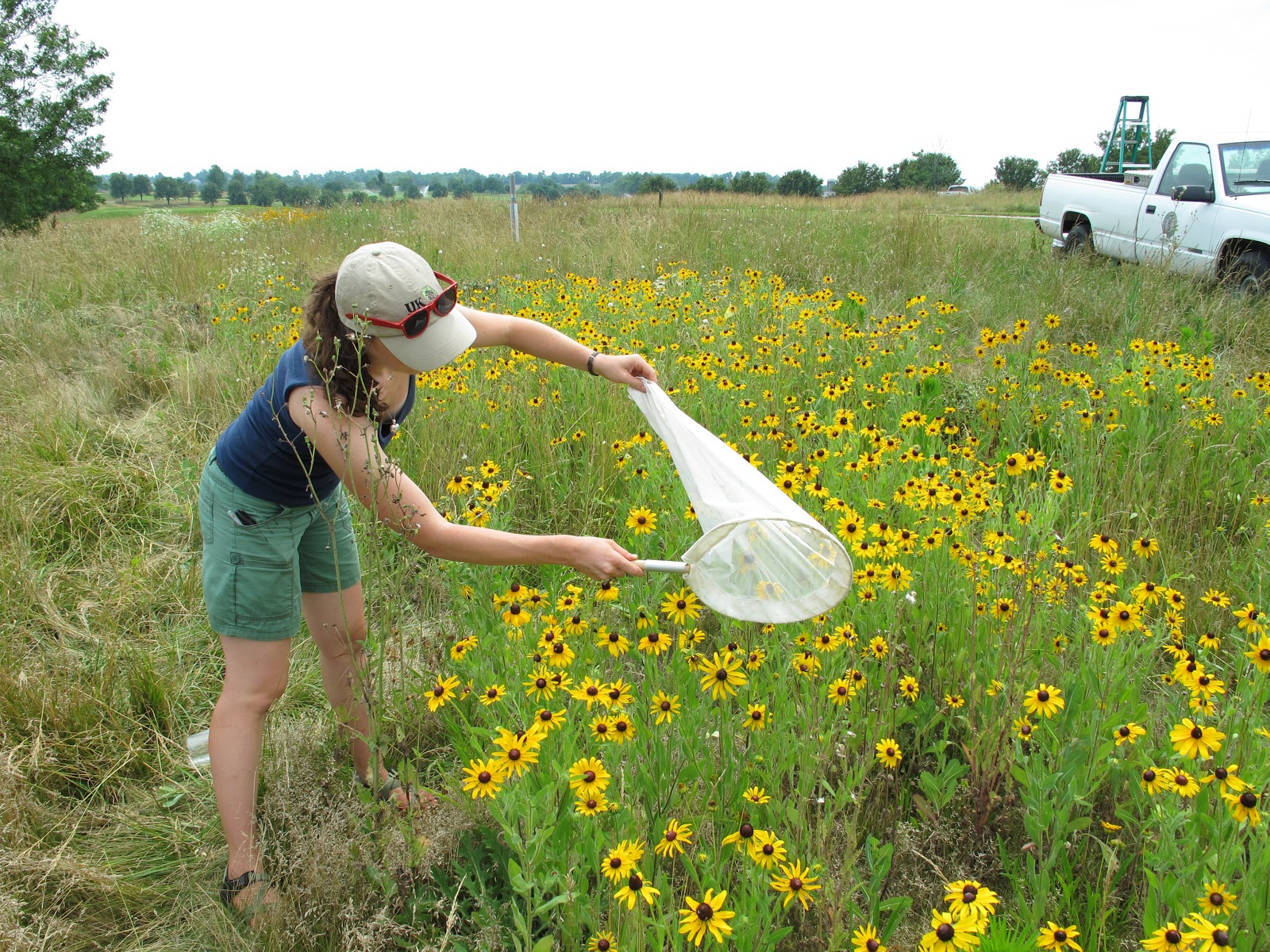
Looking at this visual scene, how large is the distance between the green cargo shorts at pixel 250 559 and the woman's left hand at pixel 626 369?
0.87 m

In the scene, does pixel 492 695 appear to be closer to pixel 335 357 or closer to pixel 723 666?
pixel 723 666

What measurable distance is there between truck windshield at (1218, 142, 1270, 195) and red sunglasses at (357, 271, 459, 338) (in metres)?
7.56

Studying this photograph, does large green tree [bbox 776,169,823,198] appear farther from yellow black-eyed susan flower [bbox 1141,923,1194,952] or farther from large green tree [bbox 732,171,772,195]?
yellow black-eyed susan flower [bbox 1141,923,1194,952]

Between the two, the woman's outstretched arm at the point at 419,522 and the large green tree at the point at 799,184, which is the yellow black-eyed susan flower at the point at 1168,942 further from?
the large green tree at the point at 799,184

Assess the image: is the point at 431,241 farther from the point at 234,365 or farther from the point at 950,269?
the point at 950,269

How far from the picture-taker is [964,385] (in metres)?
4.57

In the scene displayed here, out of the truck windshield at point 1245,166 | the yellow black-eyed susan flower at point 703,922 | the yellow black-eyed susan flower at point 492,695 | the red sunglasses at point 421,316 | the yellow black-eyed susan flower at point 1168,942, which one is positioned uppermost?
the truck windshield at point 1245,166

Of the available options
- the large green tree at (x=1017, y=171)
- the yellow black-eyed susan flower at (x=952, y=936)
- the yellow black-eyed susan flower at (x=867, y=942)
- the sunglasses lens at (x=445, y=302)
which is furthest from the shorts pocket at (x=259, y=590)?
the large green tree at (x=1017, y=171)

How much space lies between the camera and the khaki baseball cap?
1.81 meters

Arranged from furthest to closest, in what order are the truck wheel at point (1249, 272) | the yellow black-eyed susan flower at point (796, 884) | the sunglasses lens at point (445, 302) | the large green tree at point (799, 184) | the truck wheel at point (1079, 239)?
the large green tree at point (799, 184) → the truck wheel at point (1079, 239) → the truck wheel at point (1249, 272) → the sunglasses lens at point (445, 302) → the yellow black-eyed susan flower at point (796, 884)

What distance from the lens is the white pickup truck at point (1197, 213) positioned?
6449 millimetres

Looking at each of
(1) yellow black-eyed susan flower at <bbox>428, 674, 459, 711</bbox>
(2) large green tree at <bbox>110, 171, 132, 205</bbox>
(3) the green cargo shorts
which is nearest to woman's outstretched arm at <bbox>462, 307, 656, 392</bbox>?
(3) the green cargo shorts

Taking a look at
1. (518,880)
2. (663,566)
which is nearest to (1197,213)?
(663,566)

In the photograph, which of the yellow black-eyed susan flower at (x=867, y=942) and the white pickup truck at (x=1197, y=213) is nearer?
the yellow black-eyed susan flower at (x=867, y=942)
